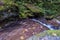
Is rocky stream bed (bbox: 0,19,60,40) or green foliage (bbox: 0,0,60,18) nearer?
rocky stream bed (bbox: 0,19,60,40)

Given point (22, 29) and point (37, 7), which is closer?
point (22, 29)

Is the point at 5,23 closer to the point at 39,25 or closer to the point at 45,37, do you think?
the point at 39,25

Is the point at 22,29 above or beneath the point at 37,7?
above

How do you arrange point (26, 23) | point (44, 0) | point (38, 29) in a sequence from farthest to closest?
point (44, 0)
point (26, 23)
point (38, 29)

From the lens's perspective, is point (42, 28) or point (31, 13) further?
point (31, 13)

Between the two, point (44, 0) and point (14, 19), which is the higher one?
point (14, 19)

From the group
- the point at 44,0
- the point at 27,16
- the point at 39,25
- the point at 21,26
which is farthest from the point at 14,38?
the point at 44,0

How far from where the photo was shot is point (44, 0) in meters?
13.7

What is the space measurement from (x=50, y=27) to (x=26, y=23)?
1.09 m

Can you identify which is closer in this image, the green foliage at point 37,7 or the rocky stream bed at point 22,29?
the rocky stream bed at point 22,29

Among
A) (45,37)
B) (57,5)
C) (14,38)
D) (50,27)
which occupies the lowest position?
(57,5)

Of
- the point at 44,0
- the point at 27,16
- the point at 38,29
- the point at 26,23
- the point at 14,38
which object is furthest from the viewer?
the point at 44,0

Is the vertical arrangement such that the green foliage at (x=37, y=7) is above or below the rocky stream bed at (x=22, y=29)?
below

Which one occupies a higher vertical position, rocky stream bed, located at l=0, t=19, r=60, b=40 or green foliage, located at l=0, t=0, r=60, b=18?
rocky stream bed, located at l=0, t=19, r=60, b=40
